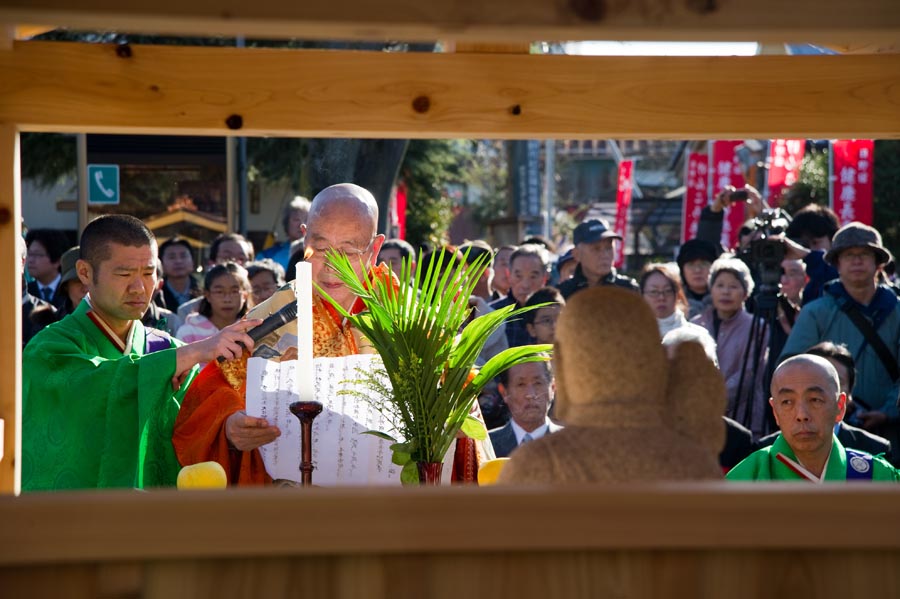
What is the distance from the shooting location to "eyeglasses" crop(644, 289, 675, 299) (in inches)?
251

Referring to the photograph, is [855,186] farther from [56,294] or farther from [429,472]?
[429,472]

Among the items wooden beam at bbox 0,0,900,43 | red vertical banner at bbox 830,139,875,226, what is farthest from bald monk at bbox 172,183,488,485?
red vertical banner at bbox 830,139,875,226

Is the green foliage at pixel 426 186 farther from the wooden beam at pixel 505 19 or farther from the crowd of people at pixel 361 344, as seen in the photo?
the wooden beam at pixel 505 19

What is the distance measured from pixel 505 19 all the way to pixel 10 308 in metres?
1.91

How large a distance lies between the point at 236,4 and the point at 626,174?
14.3m

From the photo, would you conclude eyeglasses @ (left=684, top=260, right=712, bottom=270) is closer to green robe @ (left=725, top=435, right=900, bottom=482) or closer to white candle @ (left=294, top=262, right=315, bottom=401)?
green robe @ (left=725, top=435, right=900, bottom=482)

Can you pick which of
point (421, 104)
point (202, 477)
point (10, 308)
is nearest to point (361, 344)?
point (421, 104)

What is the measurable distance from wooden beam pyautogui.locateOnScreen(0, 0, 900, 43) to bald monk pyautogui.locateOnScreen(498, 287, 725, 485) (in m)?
0.46

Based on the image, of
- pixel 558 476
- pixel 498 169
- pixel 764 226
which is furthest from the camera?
pixel 498 169

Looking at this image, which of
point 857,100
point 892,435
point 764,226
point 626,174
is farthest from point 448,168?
point 857,100

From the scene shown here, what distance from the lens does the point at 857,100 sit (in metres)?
3.42

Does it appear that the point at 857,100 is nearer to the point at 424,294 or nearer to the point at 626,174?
the point at 424,294

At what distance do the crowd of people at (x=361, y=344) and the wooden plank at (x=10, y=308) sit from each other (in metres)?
0.50

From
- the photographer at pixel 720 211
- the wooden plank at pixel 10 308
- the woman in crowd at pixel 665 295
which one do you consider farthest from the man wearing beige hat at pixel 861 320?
the wooden plank at pixel 10 308
